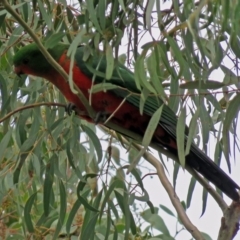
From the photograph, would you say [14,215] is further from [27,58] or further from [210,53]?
[210,53]

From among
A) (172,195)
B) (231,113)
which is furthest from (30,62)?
(231,113)

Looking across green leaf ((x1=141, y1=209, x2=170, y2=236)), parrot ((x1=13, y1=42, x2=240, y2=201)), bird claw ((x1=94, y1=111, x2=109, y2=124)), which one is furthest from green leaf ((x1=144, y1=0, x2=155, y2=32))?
green leaf ((x1=141, y1=209, x2=170, y2=236))

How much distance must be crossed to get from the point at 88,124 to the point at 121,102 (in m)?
0.31

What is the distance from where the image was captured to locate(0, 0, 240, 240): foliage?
64.1 inches

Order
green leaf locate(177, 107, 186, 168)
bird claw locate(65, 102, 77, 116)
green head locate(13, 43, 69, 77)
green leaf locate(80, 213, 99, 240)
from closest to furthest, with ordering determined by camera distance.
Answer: green leaf locate(177, 107, 186, 168), green leaf locate(80, 213, 99, 240), bird claw locate(65, 102, 77, 116), green head locate(13, 43, 69, 77)

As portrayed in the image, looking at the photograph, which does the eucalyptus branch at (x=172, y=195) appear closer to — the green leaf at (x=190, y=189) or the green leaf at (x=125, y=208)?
Result: the green leaf at (x=190, y=189)

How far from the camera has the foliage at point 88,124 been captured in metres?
1.63

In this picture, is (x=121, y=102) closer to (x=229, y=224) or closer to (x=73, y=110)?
(x=73, y=110)

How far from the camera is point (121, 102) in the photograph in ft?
6.93

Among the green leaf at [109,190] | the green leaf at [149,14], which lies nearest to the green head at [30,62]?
the green leaf at [109,190]

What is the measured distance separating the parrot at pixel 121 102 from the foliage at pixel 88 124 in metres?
0.05

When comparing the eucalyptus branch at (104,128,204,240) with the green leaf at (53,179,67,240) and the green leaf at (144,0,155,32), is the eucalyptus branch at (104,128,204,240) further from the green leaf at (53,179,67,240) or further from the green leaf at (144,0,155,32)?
the green leaf at (144,0,155,32)

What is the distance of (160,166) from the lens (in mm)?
2348

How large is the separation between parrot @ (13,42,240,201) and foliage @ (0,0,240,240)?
0.18 feet
